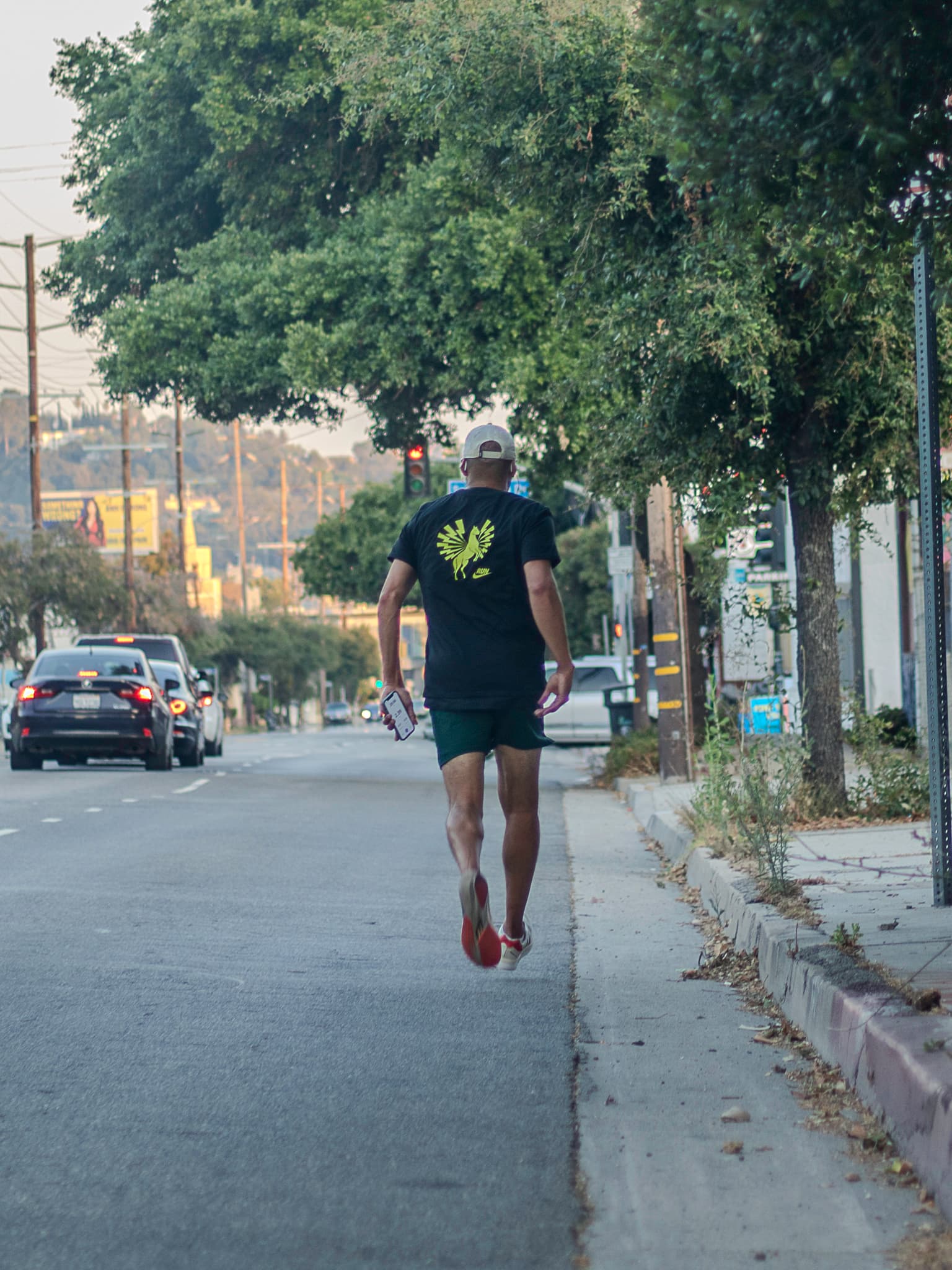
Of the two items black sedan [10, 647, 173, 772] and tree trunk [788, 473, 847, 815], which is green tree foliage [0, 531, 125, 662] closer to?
black sedan [10, 647, 173, 772]

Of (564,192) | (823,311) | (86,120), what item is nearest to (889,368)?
(823,311)

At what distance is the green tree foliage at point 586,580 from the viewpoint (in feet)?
191

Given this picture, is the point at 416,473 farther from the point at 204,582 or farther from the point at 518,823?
the point at 204,582

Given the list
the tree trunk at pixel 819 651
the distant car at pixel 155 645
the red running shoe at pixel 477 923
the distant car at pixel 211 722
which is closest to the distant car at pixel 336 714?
the distant car at pixel 211 722

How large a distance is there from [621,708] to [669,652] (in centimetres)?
733

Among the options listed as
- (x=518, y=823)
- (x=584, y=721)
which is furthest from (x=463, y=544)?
(x=584, y=721)

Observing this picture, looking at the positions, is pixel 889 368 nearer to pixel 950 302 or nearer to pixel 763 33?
pixel 950 302

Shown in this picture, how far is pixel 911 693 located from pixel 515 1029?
17.1m

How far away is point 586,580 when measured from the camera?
58719 mm

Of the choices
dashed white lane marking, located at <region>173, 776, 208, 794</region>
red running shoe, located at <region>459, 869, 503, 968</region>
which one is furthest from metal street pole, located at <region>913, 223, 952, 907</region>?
dashed white lane marking, located at <region>173, 776, 208, 794</region>

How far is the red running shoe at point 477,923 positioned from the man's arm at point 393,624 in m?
0.78

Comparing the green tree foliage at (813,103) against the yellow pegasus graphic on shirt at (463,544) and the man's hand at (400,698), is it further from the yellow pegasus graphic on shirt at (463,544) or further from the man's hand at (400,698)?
the man's hand at (400,698)

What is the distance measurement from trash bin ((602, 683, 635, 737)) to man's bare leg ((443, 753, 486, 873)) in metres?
19.3

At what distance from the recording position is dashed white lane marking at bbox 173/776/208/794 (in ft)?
63.8
